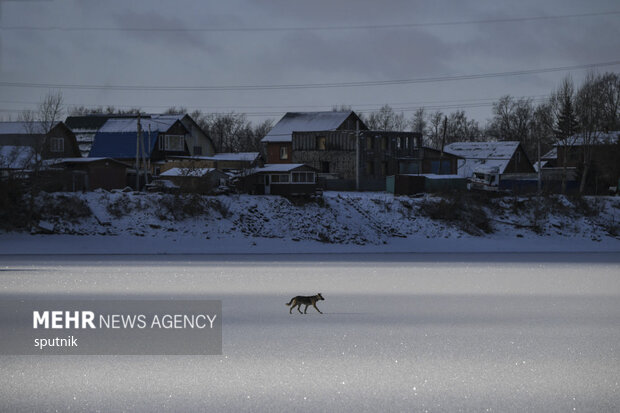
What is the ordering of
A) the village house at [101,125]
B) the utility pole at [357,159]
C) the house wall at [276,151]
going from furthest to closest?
the house wall at [276,151] → the village house at [101,125] → the utility pole at [357,159]

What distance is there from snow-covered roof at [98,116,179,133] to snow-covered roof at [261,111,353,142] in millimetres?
13100

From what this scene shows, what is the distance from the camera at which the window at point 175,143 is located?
80.8 m

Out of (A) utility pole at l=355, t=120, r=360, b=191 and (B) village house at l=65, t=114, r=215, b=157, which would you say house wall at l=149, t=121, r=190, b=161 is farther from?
(A) utility pole at l=355, t=120, r=360, b=191

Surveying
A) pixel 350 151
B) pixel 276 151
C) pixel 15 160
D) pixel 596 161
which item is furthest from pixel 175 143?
pixel 596 161

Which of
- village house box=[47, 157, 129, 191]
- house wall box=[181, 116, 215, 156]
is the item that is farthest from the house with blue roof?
village house box=[47, 157, 129, 191]

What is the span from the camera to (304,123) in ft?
287

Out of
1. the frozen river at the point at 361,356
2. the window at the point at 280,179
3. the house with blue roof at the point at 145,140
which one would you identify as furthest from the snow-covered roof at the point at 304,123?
the frozen river at the point at 361,356

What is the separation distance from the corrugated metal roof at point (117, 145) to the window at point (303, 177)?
2888 cm

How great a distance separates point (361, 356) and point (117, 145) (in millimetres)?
72153

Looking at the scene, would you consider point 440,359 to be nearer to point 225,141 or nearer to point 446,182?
point 446,182

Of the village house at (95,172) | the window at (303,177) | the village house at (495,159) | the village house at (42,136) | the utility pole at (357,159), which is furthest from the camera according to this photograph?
the village house at (495,159)

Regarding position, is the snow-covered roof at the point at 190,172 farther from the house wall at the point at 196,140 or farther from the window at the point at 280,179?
the house wall at the point at 196,140

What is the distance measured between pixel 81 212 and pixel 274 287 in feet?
88.2

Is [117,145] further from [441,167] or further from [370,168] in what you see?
[441,167]
